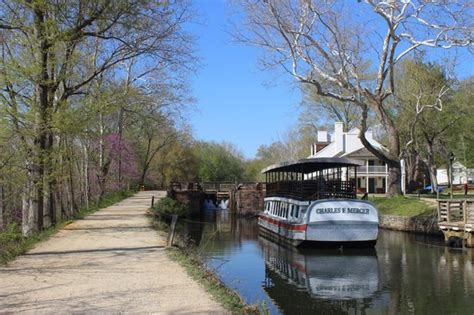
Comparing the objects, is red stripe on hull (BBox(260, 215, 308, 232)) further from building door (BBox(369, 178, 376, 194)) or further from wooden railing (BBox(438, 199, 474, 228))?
building door (BBox(369, 178, 376, 194))

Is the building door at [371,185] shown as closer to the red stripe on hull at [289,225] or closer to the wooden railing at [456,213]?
the red stripe on hull at [289,225]

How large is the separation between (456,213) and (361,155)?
35.7 metres

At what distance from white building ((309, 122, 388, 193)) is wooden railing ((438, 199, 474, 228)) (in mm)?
33061

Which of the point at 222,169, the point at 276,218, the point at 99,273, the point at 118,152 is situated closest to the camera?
the point at 99,273

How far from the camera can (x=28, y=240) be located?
17781 mm

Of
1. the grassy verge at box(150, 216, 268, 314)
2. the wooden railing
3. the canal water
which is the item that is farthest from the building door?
the grassy verge at box(150, 216, 268, 314)

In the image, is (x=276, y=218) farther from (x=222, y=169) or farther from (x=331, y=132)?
(x=222, y=169)

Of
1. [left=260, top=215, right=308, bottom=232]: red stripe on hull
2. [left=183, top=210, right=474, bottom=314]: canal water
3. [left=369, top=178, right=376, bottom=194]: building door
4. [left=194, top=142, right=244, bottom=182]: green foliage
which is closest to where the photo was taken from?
[left=183, top=210, right=474, bottom=314]: canal water

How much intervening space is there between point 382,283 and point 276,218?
1506 cm

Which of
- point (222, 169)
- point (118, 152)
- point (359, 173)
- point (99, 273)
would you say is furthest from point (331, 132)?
point (99, 273)

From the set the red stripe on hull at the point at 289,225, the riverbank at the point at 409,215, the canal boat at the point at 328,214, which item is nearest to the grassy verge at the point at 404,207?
the riverbank at the point at 409,215

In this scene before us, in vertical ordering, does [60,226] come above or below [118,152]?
below

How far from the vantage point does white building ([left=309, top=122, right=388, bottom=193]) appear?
6357cm

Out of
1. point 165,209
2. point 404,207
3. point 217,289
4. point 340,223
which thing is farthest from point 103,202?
point 217,289
